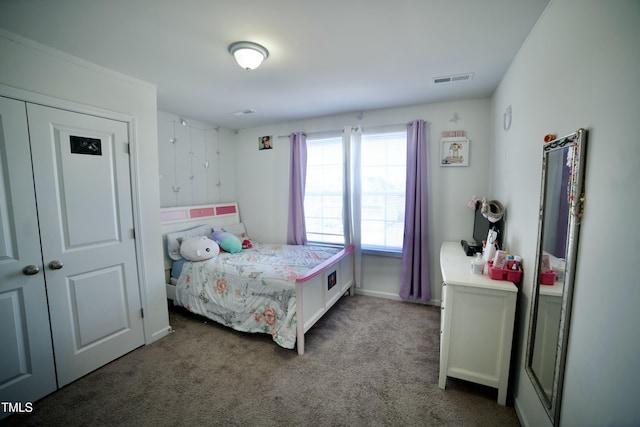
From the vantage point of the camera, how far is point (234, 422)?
1.63 metres

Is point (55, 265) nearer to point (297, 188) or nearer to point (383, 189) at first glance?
point (297, 188)

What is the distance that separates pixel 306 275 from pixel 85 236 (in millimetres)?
1860

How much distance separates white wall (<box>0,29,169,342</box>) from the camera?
1.72 meters

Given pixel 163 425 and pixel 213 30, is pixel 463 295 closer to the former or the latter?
pixel 163 425

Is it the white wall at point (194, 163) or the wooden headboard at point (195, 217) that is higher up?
the white wall at point (194, 163)

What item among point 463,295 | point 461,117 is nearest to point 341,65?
point 461,117

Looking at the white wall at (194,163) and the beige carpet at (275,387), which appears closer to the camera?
the beige carpet at (275,387)

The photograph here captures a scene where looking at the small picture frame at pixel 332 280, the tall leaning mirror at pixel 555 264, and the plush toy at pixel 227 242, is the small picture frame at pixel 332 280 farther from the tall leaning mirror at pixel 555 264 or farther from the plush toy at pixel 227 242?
the tall leaning mirror at pixel 555 264

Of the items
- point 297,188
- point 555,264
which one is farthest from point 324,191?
point 555,264

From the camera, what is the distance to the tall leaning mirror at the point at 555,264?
1.08 m

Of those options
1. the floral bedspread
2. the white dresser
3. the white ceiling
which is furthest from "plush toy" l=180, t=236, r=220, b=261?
the white dresser

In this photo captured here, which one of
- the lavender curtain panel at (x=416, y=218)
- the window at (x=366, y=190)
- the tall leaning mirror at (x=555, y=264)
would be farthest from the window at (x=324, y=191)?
the tall leaning mirror at (x=555, y=264)

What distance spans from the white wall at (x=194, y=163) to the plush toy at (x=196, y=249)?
2.54 ft

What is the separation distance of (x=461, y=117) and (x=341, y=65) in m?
1.74
